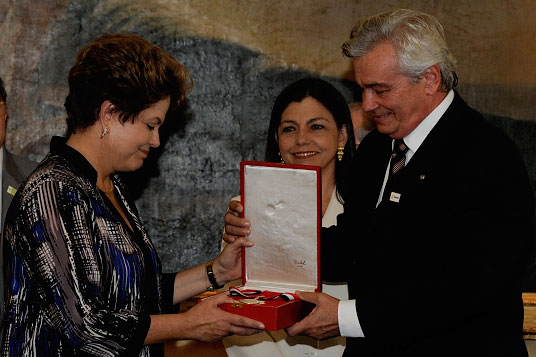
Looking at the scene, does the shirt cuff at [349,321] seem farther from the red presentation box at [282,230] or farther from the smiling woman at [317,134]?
the smiling woman at [317,134]

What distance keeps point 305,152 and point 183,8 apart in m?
1.11

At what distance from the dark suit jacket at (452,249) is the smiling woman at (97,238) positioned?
0.50m

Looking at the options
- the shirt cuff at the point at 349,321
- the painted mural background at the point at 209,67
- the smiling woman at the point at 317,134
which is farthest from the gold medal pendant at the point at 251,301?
the painted mural background at the point at 209,67

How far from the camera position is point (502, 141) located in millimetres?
2422

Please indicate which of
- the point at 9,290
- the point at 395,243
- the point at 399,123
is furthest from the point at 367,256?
the point at 9,290

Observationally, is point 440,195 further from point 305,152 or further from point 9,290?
point 9,290

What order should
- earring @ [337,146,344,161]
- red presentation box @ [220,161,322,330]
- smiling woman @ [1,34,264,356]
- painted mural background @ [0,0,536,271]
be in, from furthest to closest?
painted mural background @ [0,0,536,271], earring @ [337,146,344,161], red presentation box @ [220,161,322,330], smiling woman @ [1,34,264,356]

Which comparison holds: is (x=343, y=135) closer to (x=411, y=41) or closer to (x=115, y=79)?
(x=411, y=41)

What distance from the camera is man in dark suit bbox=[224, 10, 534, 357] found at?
2334 mm

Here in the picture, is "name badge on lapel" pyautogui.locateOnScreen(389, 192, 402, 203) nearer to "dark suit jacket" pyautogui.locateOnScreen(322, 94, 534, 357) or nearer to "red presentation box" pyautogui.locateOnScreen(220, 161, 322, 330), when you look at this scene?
"dark suit jacket" pyautogui.locateOnScreen(322, 94, 534, 357)

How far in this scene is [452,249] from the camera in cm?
237

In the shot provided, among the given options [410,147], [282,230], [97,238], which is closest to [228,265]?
[282,230]

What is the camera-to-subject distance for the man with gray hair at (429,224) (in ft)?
7.66

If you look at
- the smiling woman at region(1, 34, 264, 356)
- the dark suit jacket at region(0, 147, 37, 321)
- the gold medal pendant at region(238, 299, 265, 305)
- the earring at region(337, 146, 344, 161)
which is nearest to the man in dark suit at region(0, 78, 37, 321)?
the dark suit jacket at region(0, 147, 37, 321)
